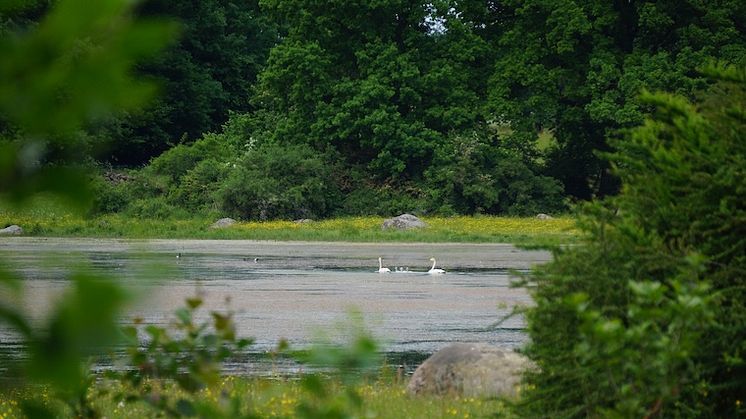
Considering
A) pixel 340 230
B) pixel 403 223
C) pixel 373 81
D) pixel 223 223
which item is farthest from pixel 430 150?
pixel 223 223

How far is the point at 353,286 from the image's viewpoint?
88.1ft

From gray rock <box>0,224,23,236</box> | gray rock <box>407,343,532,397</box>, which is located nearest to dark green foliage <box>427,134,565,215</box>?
gray rock <box>0,224,23,236</box>

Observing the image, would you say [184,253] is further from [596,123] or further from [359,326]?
[359,326]

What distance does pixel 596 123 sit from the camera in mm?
48188

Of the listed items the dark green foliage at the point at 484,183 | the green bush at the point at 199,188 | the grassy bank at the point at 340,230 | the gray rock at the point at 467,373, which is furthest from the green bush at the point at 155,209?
the gray rock at the point at 467,373

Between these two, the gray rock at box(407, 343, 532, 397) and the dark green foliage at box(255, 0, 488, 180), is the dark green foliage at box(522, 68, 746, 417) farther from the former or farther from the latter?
the dark green foliage at box(255, 0, 488, 180)

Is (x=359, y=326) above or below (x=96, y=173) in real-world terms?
below

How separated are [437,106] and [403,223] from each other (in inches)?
232

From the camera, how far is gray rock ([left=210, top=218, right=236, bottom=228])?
4494 centimetres

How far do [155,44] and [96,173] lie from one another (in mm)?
243

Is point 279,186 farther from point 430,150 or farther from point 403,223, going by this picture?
point 430,150

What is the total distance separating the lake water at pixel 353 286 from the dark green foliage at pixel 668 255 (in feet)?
2.74

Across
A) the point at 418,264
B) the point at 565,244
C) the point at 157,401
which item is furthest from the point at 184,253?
the point at 157,401

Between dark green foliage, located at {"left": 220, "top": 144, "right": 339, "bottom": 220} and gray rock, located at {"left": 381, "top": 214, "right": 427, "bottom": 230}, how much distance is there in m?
2.82
